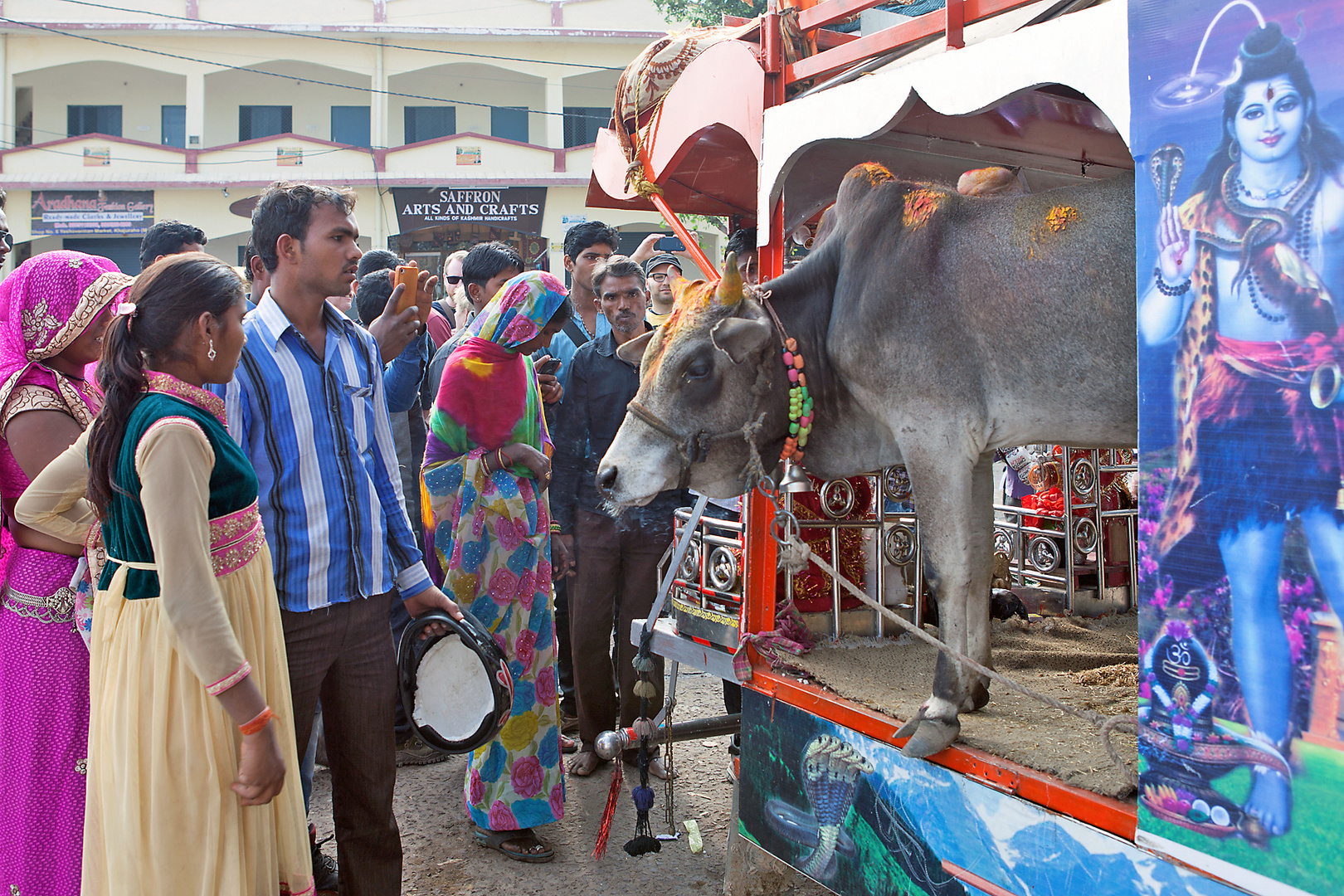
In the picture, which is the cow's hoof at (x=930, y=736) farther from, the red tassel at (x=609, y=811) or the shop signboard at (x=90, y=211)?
the shop signboard at (x=90, y=211)

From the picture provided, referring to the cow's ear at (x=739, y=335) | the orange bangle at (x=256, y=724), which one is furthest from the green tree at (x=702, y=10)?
the orange bangle at (x=256, y=724)

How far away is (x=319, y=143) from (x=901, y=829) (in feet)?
67.2

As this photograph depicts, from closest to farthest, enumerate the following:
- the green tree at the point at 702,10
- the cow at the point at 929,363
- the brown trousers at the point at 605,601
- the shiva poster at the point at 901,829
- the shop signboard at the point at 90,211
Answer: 1. the shiva poster at the point at 901,829
2. the cow at the point at 929,363
3. the brown trousers at the point at 605,601
4. the green tree at the point at 702,10
5. the shop signboard at the point at 90,211

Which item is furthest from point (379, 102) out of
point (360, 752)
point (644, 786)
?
point (360, 752)

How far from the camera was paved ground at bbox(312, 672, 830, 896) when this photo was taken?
3523 millimetres

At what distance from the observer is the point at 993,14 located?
2.30m

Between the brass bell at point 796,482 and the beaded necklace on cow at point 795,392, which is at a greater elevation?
the beaded necklace on cow at point 795,392

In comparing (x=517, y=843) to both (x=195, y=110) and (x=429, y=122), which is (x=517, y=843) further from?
(x=429, y=122)

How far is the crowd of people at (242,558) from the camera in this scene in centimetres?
206

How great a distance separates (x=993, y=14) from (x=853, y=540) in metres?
1.72

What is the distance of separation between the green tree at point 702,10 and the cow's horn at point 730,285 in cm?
1234

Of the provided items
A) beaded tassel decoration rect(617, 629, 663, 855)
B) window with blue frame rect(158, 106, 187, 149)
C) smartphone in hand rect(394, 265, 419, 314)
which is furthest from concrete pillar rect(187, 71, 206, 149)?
beaded tassel decoration rect(617, 629, 663, 855)

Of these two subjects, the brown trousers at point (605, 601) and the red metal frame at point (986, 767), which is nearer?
the red metal frame at point (986, 767)

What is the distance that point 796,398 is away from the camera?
2.48 metres
